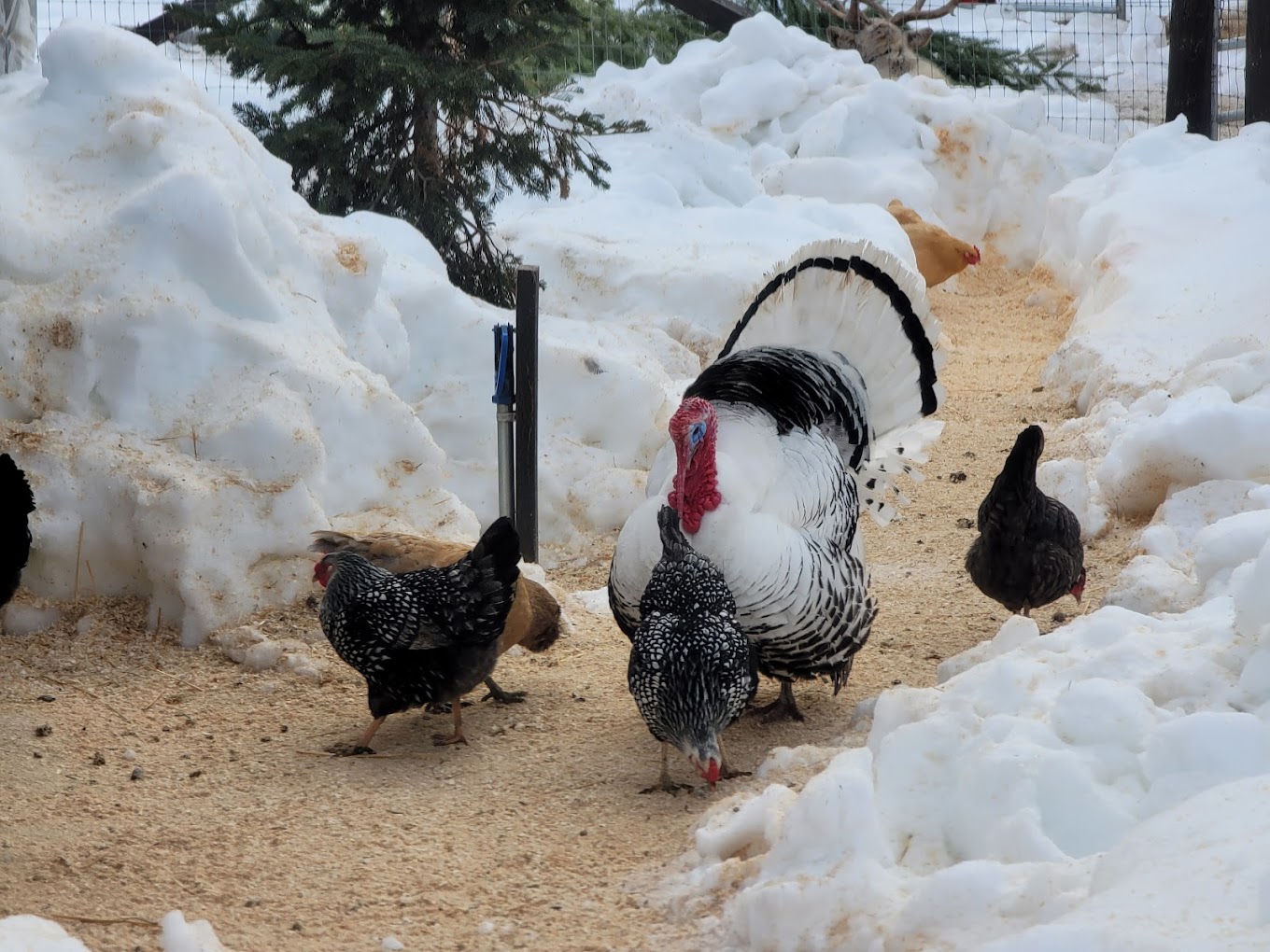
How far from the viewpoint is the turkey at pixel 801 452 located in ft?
13.0

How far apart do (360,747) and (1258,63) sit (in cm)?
923

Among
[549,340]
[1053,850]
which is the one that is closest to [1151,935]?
[1053,850]

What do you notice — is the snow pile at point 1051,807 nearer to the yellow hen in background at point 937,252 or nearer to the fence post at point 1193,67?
the yellow hen in background at point 937,252

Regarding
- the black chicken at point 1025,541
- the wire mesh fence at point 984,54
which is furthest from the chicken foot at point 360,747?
the wire mesh fence at point 984,54

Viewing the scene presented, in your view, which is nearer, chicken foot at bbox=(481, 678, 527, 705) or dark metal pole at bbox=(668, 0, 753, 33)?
chicken foot at bbox=(481, 678, 527, 705)

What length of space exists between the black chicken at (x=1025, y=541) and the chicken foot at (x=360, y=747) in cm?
218

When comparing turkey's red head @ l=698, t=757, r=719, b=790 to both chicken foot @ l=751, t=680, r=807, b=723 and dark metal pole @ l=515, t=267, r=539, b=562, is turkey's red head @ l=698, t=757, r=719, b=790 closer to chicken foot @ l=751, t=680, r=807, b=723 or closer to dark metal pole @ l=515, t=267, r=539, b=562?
chicken foot @ l=751, t=680, r=807, b=723

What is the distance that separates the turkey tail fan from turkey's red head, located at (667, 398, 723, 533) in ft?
3.91

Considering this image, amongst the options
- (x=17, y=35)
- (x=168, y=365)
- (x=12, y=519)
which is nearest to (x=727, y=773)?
(x=12, y=519)

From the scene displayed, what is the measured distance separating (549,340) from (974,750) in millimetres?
4301

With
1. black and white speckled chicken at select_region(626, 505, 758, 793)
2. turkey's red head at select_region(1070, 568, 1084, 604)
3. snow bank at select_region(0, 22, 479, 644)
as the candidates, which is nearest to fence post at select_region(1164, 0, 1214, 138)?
turkey's red head at select_region(1070, 568, 1084, 604)

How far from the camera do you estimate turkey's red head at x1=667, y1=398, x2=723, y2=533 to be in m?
3.92

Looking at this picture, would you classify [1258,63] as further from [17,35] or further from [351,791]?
[351,791]

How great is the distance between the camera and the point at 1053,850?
260 cm
